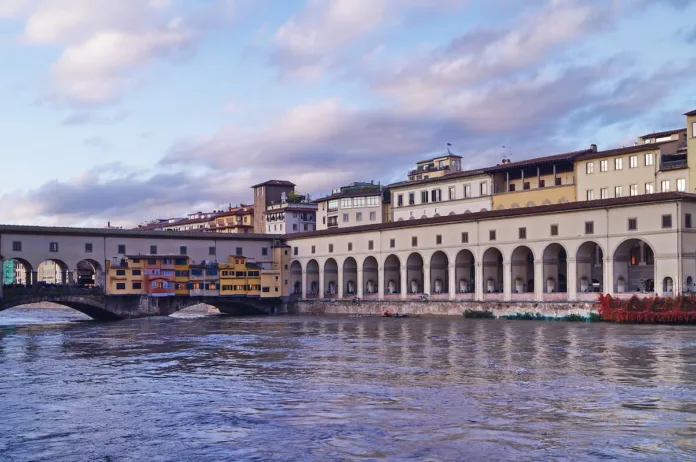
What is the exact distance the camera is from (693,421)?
1845cm

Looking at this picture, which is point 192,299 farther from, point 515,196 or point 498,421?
point 498,421

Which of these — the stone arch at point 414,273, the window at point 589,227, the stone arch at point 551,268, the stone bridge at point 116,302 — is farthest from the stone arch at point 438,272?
the stone bridge at point 116,302

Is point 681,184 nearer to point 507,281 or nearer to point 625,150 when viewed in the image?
point 625,150

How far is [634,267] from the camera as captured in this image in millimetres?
60656

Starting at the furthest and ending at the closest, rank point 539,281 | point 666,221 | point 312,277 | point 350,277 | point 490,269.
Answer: point 312,277 → point 350,277 → point 490,269 → point 539,281 → point 666,221

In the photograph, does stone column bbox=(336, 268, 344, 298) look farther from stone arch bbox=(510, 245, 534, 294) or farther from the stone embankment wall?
stone arch bbox=(510, 245, 534, 294)

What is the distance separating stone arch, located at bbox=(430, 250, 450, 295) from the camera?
237 feet

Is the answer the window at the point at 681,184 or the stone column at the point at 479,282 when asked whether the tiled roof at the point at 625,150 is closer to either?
the window at the point at 681,184

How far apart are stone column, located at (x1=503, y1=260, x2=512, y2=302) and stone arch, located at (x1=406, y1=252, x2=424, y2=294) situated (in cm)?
1222

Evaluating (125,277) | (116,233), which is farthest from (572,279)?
(116,233)

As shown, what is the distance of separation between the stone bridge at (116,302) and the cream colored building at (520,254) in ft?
17.1

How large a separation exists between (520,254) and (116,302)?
36.7m

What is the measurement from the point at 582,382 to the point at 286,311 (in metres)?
61.7

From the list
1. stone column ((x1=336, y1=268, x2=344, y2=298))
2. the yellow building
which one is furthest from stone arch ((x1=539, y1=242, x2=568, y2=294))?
the yellow building
